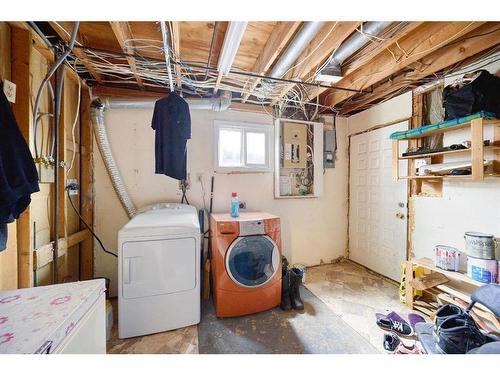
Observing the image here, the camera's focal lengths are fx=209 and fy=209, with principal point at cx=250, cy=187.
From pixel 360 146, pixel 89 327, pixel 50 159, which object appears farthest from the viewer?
pixel 360 146

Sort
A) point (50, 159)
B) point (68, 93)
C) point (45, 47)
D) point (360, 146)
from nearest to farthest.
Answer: point (45, 47) → point (50, 159) → point (68, 93) → point (360, 146)

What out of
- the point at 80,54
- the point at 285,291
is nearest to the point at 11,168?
the point at 80,54

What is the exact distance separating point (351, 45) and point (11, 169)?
2331mm

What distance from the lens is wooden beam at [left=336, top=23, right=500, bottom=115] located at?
5.22ft

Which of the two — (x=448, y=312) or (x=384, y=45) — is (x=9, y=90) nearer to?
(x=384, y=45)

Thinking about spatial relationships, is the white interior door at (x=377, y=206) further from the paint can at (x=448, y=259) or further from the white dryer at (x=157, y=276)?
the white dryer at (x=157, y=276)

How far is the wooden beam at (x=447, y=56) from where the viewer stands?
1.59 meters

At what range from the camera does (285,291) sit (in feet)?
7.30

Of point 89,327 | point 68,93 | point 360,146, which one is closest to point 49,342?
point 89,327

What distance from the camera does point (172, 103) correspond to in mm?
1992

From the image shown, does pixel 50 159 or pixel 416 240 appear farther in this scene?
pixel 416 240

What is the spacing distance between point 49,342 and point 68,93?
2226mm

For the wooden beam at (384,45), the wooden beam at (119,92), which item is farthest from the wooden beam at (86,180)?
the wooden beam at (384,45)

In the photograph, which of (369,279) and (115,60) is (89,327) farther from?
(369,279)
